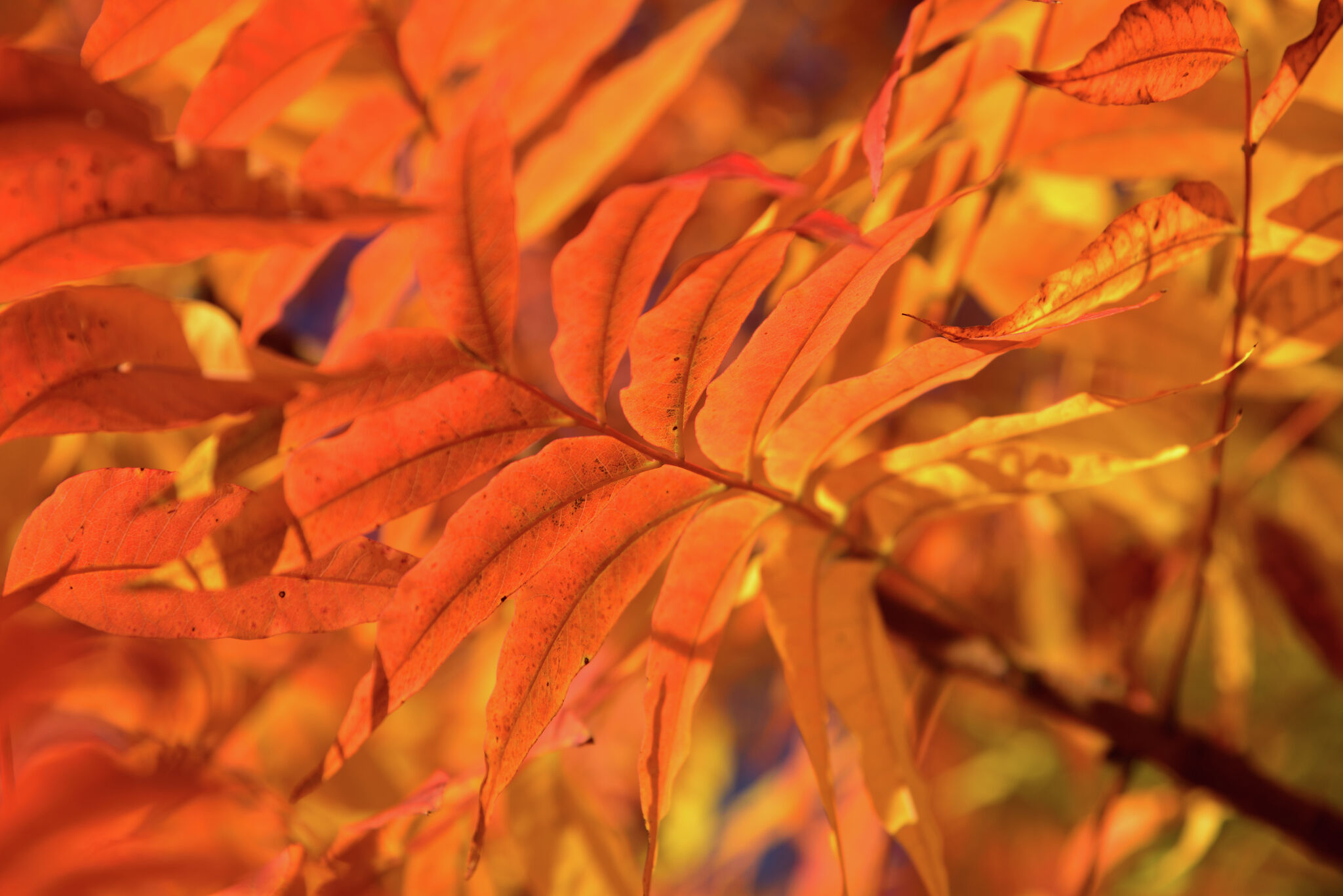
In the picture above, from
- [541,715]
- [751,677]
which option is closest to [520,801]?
[541,715]

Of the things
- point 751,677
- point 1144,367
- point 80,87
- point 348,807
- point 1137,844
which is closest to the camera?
point 80,87

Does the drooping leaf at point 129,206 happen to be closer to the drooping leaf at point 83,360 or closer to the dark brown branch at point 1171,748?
the drooping leaf at point 83,360

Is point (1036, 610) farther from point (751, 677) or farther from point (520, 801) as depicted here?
point (751, 677)

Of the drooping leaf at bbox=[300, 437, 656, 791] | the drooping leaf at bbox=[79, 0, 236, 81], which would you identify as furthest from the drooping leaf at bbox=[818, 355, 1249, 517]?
the drooping leaf at bbox=[79, 0, 236, 81]

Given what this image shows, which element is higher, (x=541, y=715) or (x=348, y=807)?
(x=541, y=715)

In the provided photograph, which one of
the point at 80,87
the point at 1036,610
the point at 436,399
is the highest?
the point at 80,87

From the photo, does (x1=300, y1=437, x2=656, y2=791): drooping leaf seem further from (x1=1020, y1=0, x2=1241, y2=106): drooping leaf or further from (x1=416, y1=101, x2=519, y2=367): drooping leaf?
(x1=1020, y1=0, x2=1241, y2=106): drooping leaf
